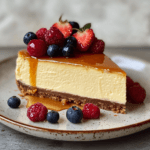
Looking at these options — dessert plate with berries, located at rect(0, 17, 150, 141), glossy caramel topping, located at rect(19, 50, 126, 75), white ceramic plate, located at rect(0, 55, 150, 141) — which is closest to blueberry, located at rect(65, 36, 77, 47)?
dessert plate with berries, located at rect(0, 17, 150, 141)

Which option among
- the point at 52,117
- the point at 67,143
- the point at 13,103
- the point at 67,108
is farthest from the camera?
the point at 67,108

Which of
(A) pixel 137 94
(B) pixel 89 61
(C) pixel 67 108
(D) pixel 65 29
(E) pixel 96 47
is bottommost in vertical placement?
(C) pixel 67 108

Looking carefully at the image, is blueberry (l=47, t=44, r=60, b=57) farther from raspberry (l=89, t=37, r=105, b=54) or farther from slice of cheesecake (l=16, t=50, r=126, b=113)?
raspberry (l=89, t=37, r=105, b=54)

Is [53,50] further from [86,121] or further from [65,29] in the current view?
[86,121]

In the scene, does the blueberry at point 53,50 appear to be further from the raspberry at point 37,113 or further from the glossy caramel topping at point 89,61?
the raspberry at point 37,113

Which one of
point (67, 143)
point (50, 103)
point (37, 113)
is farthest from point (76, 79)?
point (67, 143)

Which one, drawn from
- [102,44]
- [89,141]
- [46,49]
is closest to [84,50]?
[102,44]

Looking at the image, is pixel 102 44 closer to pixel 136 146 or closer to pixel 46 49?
pixel 46 49

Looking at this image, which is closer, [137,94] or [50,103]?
[137,94]
